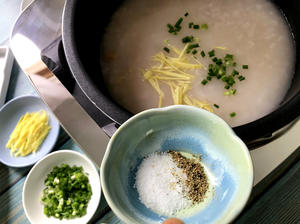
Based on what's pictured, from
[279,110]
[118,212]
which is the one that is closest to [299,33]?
[279,110]

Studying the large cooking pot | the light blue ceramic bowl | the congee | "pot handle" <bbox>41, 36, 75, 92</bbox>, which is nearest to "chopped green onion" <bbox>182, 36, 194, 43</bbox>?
the congee

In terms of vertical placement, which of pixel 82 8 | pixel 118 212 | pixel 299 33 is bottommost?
pixel 299 33

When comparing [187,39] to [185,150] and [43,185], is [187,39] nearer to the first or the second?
[185,150]

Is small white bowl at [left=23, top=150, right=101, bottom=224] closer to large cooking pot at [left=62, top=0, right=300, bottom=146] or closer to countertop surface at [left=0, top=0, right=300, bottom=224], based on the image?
countertop surface at [left=0, top=0, right=300, bottom=224]

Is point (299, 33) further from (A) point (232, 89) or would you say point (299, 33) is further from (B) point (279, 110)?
(B) point (279, 110)

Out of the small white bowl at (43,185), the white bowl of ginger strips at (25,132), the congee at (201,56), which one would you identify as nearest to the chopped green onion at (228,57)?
the congee at (201,56)

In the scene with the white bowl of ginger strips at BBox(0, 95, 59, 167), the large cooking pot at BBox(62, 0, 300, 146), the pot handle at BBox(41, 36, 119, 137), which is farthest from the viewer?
the white bowl of ginger strips at BBox(0, 95, 59, 167)

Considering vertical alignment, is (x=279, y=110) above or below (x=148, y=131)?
below
